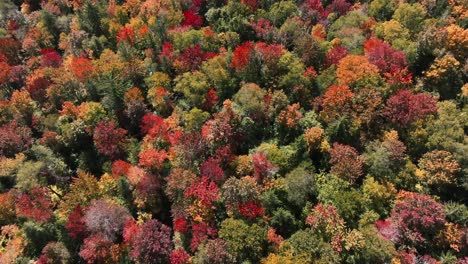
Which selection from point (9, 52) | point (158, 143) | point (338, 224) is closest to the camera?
point (338, 224)

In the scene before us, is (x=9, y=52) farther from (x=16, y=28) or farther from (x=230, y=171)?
(x=230, y=171)

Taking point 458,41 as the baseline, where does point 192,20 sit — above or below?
below

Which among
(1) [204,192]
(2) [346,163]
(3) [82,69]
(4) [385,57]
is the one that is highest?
(4) [385,57]

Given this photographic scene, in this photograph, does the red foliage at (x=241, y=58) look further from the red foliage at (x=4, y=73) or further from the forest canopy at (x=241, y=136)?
the red foliage at (x=4, y=73)

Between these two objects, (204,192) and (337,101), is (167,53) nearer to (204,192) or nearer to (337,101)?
(204,192)

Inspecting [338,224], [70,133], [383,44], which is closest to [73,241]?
[70,133]

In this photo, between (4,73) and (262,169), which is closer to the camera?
(262,169)

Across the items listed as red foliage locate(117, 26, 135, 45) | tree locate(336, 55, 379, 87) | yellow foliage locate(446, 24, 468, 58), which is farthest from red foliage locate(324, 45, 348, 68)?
red foliage locate(117, 26, 135, 45)

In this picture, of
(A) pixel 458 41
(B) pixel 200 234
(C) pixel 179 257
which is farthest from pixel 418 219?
(C) pixel 179 257
